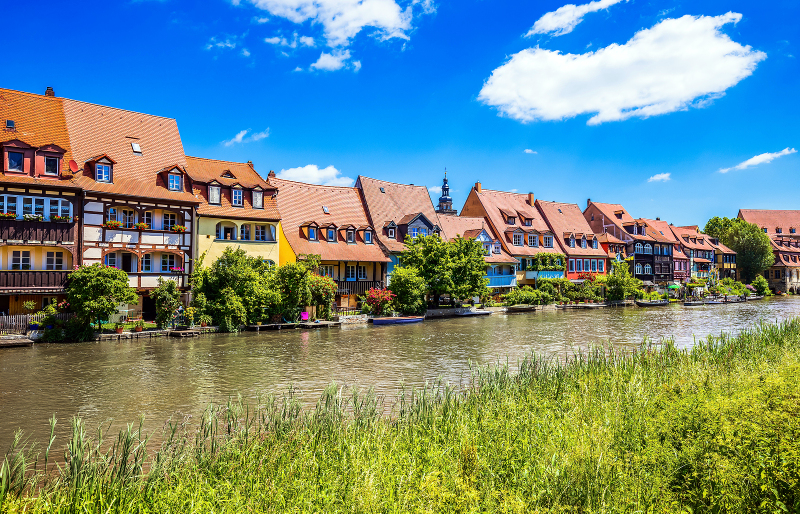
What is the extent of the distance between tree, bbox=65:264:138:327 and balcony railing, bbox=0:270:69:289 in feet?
5.89

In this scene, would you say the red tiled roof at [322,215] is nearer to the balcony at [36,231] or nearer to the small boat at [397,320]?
the small boat at [397,320]

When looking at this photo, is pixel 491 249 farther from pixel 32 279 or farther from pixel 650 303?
pixel 32 279

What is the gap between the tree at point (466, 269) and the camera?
47594mm

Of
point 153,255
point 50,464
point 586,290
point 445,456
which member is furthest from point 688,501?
point 586,290

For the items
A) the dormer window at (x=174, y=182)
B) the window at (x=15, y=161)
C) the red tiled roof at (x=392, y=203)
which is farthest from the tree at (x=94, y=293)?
the red tiled roof at (x=392, y=203)

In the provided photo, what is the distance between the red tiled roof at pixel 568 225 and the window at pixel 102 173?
174ft

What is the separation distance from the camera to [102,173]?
34.7 metres

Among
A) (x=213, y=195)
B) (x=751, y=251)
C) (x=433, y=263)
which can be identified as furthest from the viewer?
(x=751, y=251)

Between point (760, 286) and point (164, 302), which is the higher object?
point (164, 302)

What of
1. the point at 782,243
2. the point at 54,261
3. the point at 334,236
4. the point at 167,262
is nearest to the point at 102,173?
the point at 54,261

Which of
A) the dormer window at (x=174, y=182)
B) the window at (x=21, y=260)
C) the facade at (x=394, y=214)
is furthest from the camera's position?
the facade at (x=394, y=214)

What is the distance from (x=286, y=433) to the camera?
34.1 feet

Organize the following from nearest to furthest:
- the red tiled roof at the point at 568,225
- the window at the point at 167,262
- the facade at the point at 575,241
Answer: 1. the window at the point at 167,262
2. the facade at the point at 575,241
3. the red tiled roof at the point at 568,225

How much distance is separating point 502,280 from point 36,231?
43.6 metres
